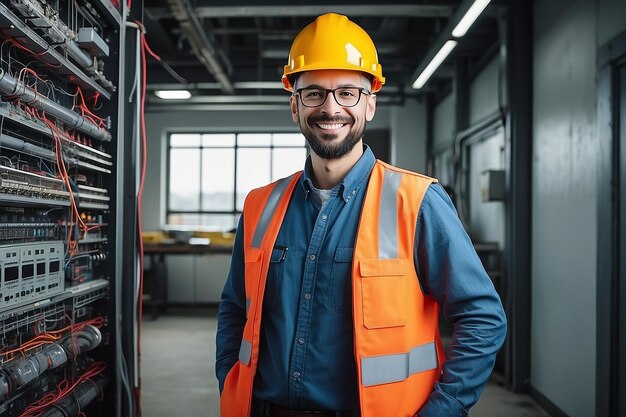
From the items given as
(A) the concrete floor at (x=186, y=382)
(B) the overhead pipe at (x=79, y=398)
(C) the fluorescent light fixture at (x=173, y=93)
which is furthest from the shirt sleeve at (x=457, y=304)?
(C) the fluorescent light fixture at (x=173, y=93)

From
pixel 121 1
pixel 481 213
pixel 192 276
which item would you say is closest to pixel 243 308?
pixel 121 1

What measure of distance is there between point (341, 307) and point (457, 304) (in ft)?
0.91

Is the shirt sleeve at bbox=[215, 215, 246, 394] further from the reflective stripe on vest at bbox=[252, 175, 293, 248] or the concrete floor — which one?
the concrete floor

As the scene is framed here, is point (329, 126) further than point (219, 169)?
No

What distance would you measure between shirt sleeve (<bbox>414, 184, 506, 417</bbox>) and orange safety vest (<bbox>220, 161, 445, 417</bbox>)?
4 centimetres

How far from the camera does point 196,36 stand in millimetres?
4887

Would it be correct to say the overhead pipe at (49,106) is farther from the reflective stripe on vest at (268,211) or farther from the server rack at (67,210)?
the reflective stripe on vest at (268,211)

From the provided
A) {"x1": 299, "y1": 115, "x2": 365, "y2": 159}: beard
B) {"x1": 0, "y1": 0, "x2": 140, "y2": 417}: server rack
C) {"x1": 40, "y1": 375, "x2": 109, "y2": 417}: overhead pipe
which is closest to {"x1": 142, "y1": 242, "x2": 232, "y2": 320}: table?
{"x1": 0, "y1": 0, "x2": 140, "y2": 417}: server rack

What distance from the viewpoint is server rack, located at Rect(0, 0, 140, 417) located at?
1925mm

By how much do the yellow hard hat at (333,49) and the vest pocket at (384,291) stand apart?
0.53 m

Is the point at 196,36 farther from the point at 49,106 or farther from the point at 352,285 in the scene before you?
the point at 352,285

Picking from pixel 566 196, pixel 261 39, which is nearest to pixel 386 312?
pixel 566 196

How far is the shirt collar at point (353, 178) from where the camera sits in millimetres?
1457

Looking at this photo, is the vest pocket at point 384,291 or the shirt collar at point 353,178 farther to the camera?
the shirt collar at point 353,178
